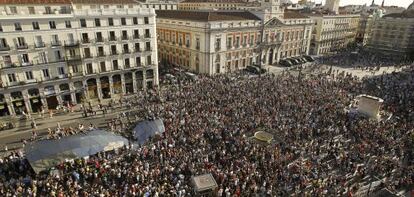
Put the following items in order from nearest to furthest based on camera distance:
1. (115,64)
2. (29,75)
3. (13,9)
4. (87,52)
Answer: (13,9), (29,75), (87,52), (115,64)

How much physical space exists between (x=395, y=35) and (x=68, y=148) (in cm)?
8926

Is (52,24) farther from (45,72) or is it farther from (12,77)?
(12,77)

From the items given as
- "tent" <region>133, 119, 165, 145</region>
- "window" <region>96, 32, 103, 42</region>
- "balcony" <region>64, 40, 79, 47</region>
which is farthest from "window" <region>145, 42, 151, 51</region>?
"tent" <region>133, 119, 165, 145</region>

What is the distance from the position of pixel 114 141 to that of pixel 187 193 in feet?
29.8

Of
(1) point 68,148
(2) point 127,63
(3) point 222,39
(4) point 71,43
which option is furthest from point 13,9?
(3) point 222,39

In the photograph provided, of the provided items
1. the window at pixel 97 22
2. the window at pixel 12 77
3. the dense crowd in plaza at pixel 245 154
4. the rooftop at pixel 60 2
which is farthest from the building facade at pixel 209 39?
the window at pixel 12 77

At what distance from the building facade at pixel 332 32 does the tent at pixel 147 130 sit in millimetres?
68001

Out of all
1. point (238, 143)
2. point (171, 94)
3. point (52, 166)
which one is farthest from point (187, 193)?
point (171, 94)

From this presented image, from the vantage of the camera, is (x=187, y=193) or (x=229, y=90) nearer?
(x=187, y=193)

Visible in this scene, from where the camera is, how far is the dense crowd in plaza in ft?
70.2

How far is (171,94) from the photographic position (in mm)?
41594

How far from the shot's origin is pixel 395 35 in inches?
3159

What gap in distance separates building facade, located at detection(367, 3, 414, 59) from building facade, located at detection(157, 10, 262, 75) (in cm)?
4422

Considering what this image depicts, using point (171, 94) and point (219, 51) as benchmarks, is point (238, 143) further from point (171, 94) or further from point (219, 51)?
point (219, 51)
